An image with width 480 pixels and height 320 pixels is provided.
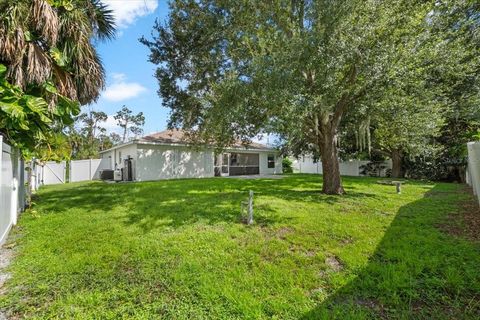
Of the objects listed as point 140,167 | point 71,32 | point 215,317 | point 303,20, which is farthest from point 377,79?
point 140,167

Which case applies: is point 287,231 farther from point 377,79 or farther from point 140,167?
point 140,167

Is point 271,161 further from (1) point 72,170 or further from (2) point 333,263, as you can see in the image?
(2) point 333,263

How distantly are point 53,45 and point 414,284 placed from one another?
324 inches

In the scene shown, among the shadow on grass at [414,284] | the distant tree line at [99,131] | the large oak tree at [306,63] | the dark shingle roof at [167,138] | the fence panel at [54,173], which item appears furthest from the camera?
the distant tree line at [99,131]

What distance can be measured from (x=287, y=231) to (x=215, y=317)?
2.74m

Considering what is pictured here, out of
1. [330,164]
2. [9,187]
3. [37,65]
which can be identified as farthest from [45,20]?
[330,164]

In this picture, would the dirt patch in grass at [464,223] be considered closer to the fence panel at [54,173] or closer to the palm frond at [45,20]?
the palm frond at [45,20]

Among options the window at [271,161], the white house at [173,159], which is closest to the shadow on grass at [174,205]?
the white house at [173,159]

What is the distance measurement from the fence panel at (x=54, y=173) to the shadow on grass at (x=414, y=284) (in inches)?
843

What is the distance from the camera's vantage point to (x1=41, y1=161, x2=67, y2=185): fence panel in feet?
64.7

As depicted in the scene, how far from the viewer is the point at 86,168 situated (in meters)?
21.7

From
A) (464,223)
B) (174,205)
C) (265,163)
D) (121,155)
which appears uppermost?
(121,155)

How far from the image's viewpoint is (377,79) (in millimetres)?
7254

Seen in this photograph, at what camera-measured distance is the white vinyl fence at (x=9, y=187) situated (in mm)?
4884
